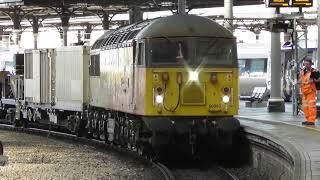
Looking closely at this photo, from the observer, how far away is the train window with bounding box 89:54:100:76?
67.8 feet

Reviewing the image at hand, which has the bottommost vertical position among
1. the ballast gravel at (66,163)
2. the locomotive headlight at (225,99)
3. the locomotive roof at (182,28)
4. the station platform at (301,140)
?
the ballast gravel at (66,163)

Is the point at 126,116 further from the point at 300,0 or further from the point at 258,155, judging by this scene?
the point at 300,0

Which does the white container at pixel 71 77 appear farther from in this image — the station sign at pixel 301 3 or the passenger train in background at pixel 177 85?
the station sign at pixel 301 3

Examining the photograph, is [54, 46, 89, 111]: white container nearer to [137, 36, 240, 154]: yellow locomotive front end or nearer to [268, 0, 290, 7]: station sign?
[268, 0, 290, 7]: station sign

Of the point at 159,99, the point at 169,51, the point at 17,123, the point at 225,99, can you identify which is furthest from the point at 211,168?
the point at 17,123

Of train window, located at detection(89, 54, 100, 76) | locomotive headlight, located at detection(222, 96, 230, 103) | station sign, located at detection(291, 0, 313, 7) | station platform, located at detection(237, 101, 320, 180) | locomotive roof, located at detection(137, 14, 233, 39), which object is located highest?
station sign, located at detection(291, 0, 313, 7)

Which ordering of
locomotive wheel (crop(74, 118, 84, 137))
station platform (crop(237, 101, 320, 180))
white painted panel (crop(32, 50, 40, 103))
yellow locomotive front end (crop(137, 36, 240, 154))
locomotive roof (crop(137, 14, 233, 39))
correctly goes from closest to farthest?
station platform (crop(237, 101, 320, 180)), yellow locomotive front end (crop(137, 36, 240, 154)), locomotive roof (crop(137, 14, 233, 39)), locomotive wheel (crop(74, 118, 84, 137)), white painted panel (crop(32, 50, 40, 103))

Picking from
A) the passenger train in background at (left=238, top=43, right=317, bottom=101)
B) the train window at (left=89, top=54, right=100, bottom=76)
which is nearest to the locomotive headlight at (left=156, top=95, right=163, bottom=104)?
the train window at (left=89, top=54, right=100, bottom=76)

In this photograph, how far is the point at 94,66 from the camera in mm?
21375

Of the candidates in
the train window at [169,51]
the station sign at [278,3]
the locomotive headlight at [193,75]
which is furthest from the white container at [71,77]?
the locomotive headlight at [193,75]

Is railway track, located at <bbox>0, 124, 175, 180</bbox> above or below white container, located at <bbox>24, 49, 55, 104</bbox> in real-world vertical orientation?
below

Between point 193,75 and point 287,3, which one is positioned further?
point 287,3

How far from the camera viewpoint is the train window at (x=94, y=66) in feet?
67.8

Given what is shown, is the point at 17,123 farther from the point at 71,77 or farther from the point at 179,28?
the point at 179,28
